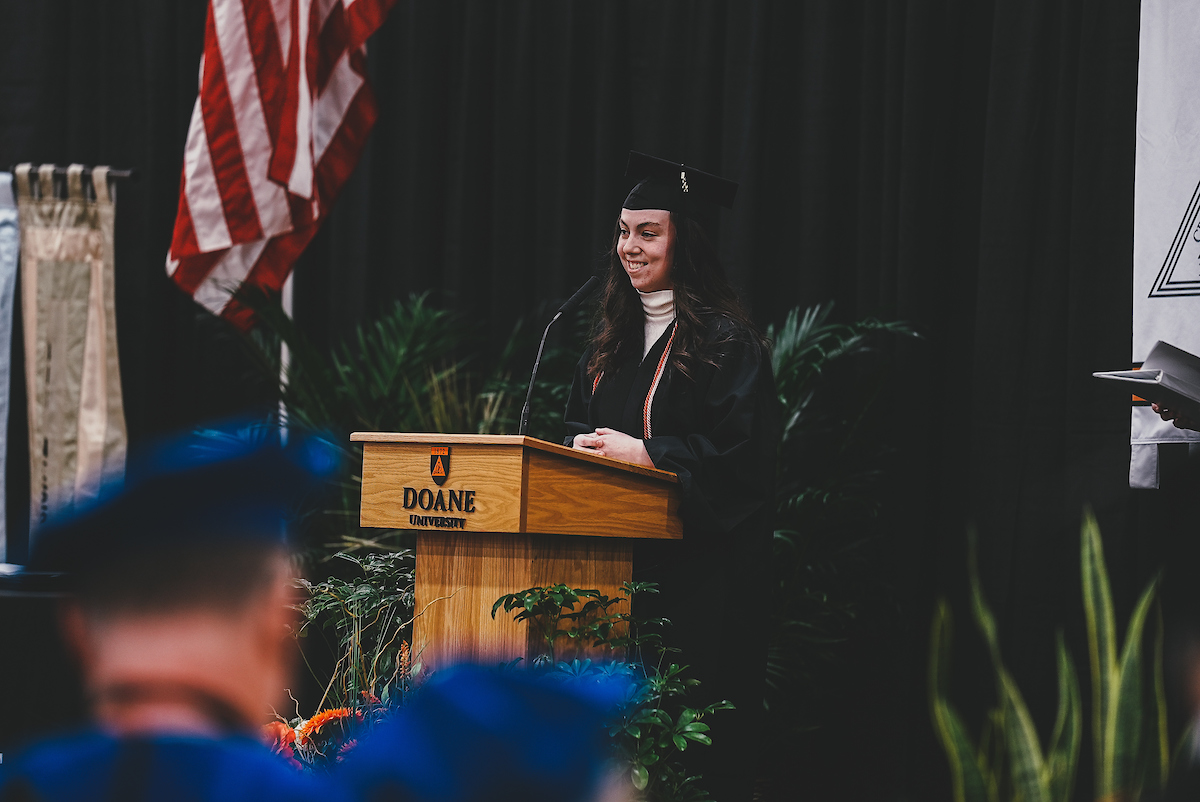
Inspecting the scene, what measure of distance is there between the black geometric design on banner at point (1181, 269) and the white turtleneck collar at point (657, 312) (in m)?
1.47

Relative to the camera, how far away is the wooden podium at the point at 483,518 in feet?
7.45

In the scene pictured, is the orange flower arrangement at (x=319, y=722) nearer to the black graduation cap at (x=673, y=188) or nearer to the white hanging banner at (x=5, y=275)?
the black graduation cap at (x=673, y=188)

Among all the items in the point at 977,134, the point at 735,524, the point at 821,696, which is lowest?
the point at 821,696

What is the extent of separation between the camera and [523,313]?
5.01 meters

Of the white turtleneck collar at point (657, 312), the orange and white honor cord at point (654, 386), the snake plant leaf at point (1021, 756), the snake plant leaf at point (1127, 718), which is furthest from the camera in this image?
the white turtleneck collar at point (657, 312)

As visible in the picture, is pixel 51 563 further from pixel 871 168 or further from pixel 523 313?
pixel 523 313

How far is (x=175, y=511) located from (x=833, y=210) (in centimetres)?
396

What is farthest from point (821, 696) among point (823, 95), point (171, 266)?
point (171, 266)

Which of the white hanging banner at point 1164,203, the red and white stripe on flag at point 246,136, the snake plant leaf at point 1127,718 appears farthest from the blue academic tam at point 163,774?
the red and white stripe on flag at point 246,136

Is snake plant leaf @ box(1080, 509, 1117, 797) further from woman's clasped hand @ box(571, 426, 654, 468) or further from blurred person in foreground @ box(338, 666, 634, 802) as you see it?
blurred person in foreground @ box(338, 666, 634, 802)

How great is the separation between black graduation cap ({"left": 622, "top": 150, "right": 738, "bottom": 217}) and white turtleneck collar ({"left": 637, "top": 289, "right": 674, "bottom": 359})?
9.2 inches

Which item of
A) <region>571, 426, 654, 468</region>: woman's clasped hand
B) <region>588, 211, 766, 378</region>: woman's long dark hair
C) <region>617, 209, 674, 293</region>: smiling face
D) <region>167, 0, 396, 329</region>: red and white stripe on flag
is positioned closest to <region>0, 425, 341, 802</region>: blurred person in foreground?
<region>571, 426, 654, 468</region>: woman's clasped hand

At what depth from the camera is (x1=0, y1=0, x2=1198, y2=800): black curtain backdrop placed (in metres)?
3.82

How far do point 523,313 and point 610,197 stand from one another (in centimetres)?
64
